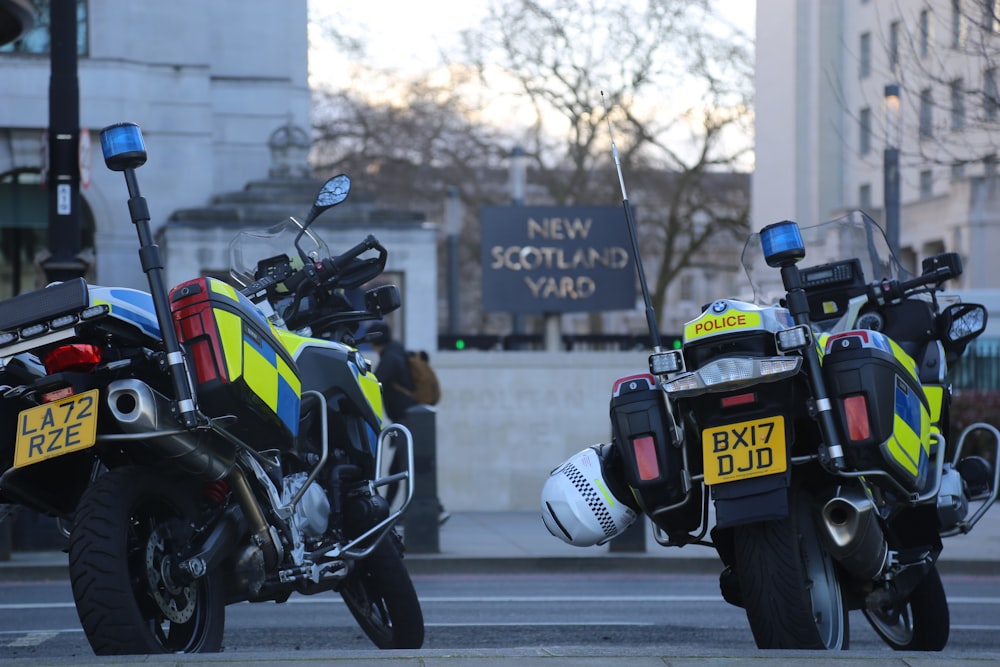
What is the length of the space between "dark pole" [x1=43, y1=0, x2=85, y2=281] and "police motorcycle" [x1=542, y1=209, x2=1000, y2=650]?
22.7 ft

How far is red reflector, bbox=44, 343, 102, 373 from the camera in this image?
5039 mm

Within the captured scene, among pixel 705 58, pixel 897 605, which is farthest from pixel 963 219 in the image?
pixel 897 605

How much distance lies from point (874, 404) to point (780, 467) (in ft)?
1.56

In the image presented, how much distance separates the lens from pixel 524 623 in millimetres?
8141

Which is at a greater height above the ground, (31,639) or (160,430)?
(160,430)

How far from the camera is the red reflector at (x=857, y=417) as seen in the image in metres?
5.27

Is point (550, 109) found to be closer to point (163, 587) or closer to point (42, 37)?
point (42, 37)

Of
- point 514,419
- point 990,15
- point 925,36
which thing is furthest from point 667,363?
point 925,36

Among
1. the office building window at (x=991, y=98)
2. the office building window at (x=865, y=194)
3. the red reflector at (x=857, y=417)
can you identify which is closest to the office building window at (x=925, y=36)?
the office building window at (x=991, y=98)

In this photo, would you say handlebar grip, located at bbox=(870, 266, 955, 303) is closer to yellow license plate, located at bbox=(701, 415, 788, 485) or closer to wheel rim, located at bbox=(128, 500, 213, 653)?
yellow license plate, located at bbox=(701, 415, 788, 485)

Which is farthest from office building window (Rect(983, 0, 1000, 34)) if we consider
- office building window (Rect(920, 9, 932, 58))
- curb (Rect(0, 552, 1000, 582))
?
curb (Rect(0, 552, 1000, 582))

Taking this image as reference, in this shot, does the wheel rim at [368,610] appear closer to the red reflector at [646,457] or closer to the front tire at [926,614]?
the red reflector at [646,457]

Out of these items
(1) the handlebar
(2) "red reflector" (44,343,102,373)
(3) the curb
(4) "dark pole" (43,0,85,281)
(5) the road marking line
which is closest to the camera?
(2) "red reflector" (44,343,102,373)

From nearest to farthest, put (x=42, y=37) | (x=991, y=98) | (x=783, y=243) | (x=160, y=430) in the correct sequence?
1. (x=160, y=430)
2. (x=783, y=243)
3. (x=991, y=98)
4. (x=42, y=37)
